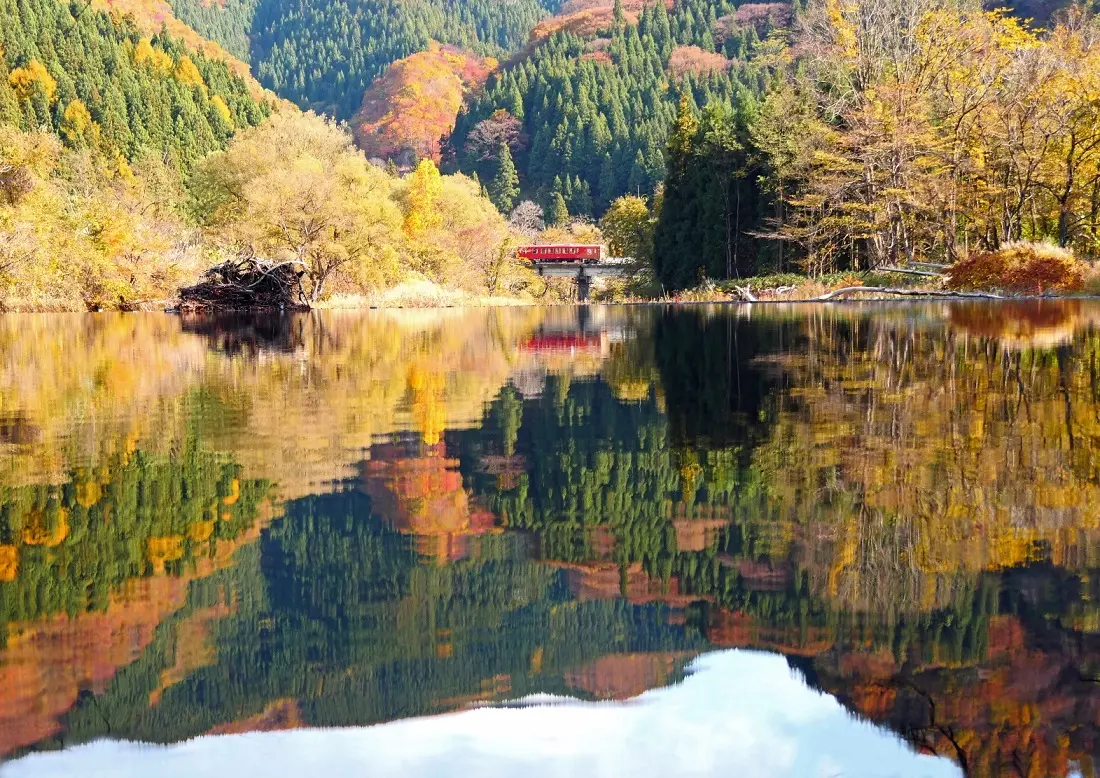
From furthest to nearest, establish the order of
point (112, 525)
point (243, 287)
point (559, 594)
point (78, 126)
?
point (78, 126) → point (243, 287) → point (112, 525) → point (559, 594)

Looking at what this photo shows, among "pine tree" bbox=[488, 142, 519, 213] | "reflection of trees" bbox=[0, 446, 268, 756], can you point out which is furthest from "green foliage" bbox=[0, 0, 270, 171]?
"reflection of trees" bbox=[0, 446, 268, 756]

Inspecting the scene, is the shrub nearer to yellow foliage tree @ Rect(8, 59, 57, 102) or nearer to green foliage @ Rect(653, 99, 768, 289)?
green foliage @ Rect(653, 99, 768, 289)

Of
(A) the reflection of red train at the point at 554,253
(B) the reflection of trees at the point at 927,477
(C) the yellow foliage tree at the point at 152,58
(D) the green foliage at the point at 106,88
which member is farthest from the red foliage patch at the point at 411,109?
(B) the reflection of trees at the point at 927,477

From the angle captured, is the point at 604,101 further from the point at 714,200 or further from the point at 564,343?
the point at 564,343

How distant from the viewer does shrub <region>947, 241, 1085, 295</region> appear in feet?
114

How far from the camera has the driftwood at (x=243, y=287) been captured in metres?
40.8

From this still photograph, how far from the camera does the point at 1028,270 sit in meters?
35.4

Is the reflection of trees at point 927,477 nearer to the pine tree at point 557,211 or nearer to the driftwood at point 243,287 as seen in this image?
the driftwood at point 243,287

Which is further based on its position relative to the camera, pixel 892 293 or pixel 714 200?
pixel 714 200

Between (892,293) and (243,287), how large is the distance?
982 inches

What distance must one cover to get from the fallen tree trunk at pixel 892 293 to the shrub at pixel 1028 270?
79 centimetres

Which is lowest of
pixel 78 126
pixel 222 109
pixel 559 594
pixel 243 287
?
pixel 559 594

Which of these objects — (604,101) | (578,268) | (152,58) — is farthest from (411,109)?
(578,268)

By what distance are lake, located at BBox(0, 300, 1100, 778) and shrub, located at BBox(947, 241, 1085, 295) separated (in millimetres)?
29909
